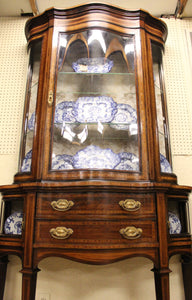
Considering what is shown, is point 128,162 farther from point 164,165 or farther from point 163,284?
point 163,284

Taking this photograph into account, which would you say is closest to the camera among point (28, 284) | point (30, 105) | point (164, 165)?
point (28, 284)

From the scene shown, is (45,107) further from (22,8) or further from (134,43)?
(22,8)

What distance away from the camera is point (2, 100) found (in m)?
1.80

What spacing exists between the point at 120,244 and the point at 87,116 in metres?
0.70

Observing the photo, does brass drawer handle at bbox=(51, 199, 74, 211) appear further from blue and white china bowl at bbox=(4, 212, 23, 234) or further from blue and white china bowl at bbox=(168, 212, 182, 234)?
blue and white china bowl at bbox=(168, 212, 182, 234)

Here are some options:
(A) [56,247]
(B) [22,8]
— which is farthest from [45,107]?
(B) [22,8]

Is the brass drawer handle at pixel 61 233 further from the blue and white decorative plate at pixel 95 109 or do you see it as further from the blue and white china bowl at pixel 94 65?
the blue and white china bowl at pixel 94 65

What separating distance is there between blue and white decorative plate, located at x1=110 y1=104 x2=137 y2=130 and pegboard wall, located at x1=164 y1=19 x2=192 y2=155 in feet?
1.52

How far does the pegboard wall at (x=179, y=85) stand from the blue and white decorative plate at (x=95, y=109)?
52cm

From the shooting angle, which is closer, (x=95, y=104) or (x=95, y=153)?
(x=95, y=153)

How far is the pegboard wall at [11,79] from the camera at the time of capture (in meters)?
1.72

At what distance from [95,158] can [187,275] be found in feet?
2.92

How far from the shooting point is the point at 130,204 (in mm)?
1149

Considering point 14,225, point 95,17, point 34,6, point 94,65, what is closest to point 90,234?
point 14,225
